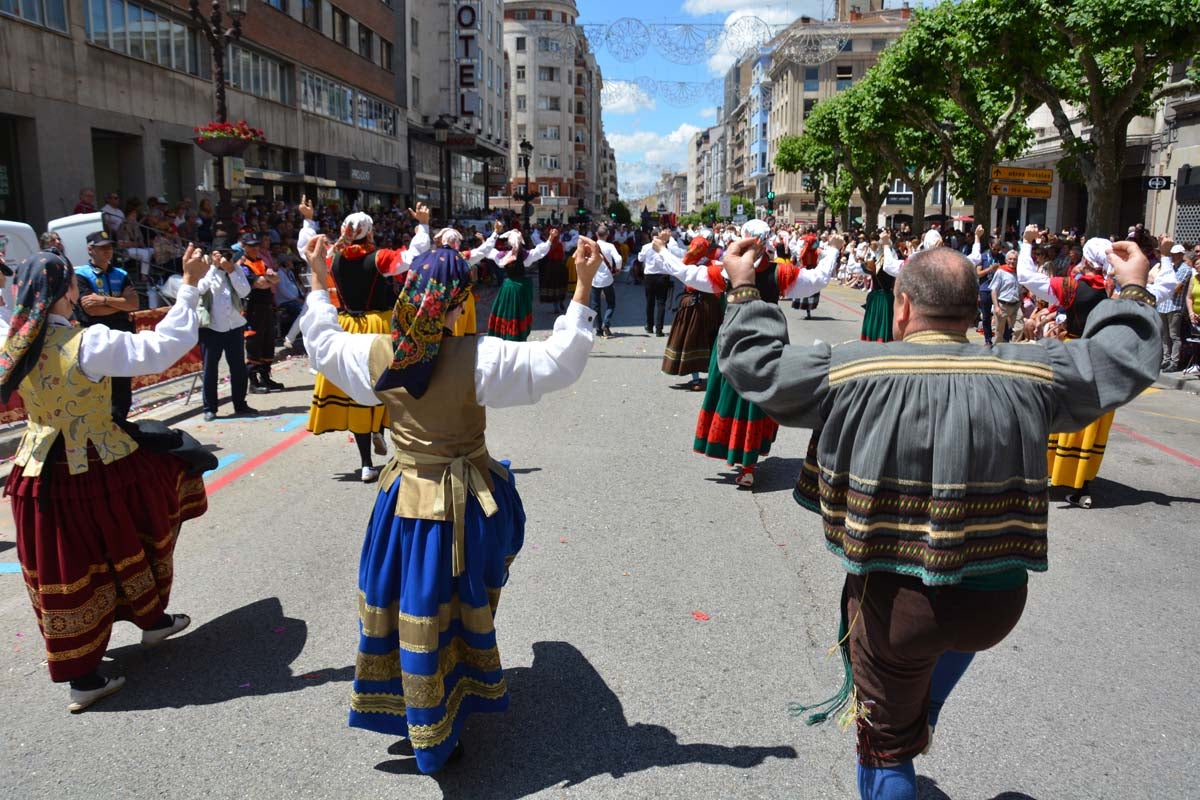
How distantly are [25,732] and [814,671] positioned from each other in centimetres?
329

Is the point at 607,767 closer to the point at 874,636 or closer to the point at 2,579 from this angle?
the point at 874,636

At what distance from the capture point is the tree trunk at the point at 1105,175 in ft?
58.2

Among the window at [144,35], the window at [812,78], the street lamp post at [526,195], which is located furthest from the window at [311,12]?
the window at [812,78]

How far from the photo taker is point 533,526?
20.2ft

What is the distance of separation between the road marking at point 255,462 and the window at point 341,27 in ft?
94.0

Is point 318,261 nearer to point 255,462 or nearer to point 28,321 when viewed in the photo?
point 28,321

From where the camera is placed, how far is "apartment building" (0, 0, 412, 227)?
17438 mm

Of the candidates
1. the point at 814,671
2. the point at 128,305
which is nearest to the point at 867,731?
the point at 814,671

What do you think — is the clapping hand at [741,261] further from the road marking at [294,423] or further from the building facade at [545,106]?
the building facade at [545,106]

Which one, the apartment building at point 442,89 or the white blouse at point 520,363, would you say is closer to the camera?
the white blouse at point 520,363

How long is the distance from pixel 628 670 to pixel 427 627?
1.27m

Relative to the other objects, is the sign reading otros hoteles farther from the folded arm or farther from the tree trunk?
the folded arm

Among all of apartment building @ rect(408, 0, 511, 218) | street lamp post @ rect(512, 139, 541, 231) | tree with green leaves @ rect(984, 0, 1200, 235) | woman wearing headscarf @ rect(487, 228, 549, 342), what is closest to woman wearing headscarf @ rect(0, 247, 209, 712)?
woman wearing headscarf @ rect(487, 228, 549, 342)

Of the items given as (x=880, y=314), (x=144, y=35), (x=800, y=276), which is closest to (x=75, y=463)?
(x=800, y=276)
